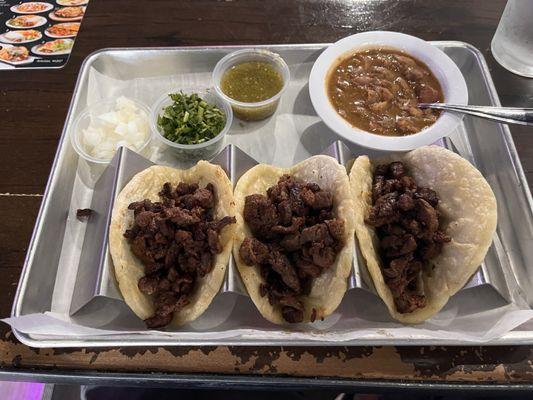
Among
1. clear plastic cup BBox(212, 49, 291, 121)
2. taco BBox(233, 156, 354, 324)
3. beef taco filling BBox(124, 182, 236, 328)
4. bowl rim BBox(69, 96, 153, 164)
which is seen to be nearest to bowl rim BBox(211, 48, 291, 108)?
clear plastic cup BBox(212, 49, 291, 121)

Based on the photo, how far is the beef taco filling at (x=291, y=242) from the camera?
6.93 ft

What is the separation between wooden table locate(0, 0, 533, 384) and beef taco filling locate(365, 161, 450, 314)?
30 cm

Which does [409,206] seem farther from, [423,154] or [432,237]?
[423,154]

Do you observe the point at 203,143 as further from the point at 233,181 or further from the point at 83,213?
the point at 83,213

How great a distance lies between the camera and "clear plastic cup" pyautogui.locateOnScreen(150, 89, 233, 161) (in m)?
2.76

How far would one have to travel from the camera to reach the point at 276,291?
7.11ft

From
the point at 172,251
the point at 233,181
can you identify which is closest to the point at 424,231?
the point at 233,181

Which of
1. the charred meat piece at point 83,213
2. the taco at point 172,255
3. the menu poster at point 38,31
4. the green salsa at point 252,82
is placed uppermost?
the menu poster at point 38,31

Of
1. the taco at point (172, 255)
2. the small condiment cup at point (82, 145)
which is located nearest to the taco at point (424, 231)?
the taco at point (172, 255)

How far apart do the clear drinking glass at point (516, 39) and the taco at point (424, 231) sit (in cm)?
132

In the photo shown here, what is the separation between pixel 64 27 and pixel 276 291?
2.88 m

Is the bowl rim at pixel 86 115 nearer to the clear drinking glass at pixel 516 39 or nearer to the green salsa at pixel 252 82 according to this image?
the green salsa at pixel 252 82

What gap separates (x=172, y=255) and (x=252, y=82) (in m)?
1.48

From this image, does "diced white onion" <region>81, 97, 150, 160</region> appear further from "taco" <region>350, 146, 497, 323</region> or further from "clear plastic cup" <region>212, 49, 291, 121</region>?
"taco" <region>350, 146, 497, 323</region>
